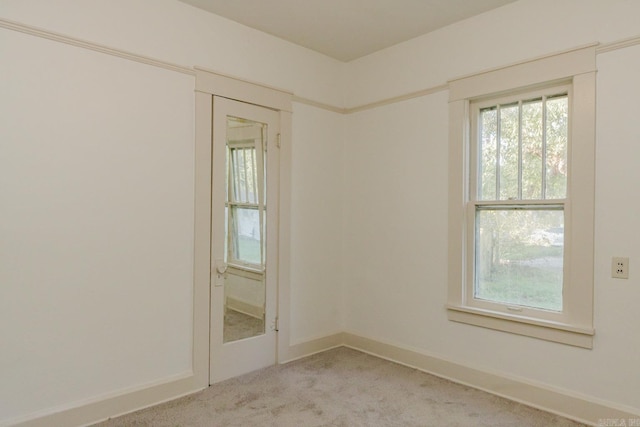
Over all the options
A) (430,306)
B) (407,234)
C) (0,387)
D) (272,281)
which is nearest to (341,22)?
(407,234)

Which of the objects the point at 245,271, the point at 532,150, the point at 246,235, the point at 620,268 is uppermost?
the point at 532,150

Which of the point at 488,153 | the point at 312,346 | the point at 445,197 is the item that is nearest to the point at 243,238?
the point at 312,346

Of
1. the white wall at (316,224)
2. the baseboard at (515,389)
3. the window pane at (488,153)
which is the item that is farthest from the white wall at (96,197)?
the window pane at (488,153)

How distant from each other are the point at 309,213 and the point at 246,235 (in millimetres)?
714

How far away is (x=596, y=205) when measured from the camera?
98.8 inches

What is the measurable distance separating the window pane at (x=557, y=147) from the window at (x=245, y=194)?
2.12m

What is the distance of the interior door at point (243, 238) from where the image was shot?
307 cm

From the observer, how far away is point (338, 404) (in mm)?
2752

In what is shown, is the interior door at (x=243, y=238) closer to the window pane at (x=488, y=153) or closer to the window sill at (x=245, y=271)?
the window sill at (x=245, y=271)

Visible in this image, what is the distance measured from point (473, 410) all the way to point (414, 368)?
76 cm

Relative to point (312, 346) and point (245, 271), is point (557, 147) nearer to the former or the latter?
→ point (245, 271)

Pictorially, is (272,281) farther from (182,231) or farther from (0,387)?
(0,387)

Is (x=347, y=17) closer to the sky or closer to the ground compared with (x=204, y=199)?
closer to the sky

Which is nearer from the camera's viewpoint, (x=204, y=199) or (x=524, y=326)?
(x=524, y=326)
